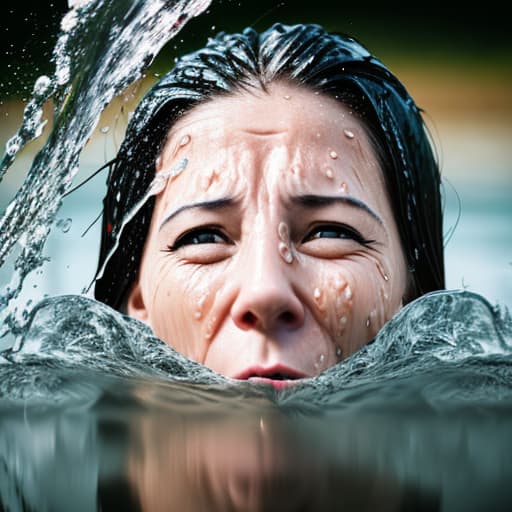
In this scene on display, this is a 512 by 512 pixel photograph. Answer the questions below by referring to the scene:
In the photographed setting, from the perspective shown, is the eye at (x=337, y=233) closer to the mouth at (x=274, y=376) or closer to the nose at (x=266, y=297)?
the nose at (x=266, y=297)

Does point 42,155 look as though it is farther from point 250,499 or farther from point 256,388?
point 250,499

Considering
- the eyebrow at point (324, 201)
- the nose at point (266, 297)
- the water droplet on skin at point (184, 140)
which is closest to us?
the nose at point (266, 297)

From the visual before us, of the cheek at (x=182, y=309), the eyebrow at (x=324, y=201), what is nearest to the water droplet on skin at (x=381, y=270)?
the eyebrow at (x=324, y=201)

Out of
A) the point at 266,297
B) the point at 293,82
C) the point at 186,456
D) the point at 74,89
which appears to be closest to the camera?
the point at 186,456

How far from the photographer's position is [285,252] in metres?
1.52

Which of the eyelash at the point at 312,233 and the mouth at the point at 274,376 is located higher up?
the eyelash at the point at 312,233

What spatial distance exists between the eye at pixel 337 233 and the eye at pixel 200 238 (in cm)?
18

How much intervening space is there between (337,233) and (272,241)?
0.16 m

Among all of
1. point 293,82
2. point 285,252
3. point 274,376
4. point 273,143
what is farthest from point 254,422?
point 293,82

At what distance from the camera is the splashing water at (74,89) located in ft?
6.11

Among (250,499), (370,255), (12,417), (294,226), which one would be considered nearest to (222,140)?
(294,226)

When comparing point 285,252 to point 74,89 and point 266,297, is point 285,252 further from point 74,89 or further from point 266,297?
point 74,89

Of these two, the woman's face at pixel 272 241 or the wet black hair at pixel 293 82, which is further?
the wet black hair at pixel 293 82

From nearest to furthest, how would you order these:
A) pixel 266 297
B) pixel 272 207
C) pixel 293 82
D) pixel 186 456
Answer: pixel 186 456
pixel 266 297
pixel 272 207
pixel 293 82
